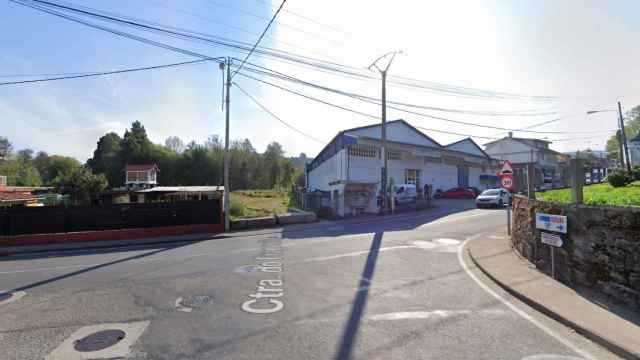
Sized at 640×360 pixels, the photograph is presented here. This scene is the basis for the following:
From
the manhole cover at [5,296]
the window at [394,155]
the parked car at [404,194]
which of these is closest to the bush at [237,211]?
the parked car at [404,194]

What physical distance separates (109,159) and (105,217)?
169 feet

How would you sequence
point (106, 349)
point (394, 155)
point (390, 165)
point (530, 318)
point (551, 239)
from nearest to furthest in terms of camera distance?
point (106, 349)
point (530, 318)
point (551, 239)
point (390, 165)
point (394, 155)

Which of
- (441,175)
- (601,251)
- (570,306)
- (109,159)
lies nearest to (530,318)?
(570,306)

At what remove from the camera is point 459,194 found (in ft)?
117

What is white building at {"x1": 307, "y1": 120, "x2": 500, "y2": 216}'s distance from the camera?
23391 millimetres

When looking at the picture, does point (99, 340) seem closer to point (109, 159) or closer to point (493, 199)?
point (493, 199)

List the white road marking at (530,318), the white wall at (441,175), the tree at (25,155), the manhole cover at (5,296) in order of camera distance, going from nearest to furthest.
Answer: the white road marking at (530,318), the manhole cover at (5,296), the white wall at (441,175), the tree at (25,155)

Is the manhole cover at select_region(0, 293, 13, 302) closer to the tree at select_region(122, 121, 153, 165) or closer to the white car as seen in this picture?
the white car

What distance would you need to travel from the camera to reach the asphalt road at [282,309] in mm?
3902

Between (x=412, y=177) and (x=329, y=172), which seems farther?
(x=412, y=177)

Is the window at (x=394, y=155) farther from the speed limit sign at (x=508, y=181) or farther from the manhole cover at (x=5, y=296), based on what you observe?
the manhole cover at (x=5, y=296)

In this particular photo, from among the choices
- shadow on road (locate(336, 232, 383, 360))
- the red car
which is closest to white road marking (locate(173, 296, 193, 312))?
shadow on road (locate(336, 232, 383, 360))

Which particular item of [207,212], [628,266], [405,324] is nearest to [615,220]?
[628,266]

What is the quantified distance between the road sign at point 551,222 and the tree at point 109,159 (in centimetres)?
6233
